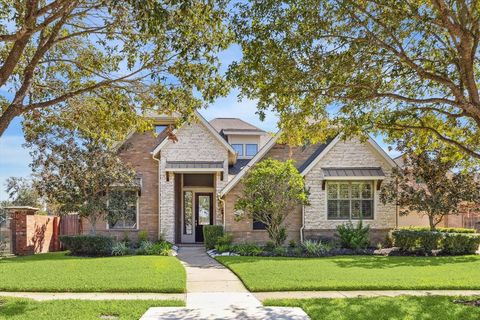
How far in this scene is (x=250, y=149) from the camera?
83.3 feet

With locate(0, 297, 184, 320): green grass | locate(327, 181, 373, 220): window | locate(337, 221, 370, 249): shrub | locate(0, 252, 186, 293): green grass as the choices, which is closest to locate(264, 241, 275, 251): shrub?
locate(337, 221, 370, 249): shrub

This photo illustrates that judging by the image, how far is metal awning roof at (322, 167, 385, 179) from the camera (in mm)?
20281

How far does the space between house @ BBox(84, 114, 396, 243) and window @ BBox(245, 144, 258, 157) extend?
7.13ft

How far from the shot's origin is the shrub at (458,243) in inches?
696

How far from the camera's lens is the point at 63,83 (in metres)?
10.7

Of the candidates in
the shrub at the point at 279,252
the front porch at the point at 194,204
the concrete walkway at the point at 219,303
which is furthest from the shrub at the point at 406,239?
the front porch at the point at 194,204

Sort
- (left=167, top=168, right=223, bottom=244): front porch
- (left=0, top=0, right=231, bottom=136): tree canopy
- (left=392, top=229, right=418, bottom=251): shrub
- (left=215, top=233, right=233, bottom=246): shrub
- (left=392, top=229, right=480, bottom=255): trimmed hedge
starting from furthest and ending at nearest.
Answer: (left=167, top=168, right=223, bottom=244): front porch, (left=215, top=233, right=233, bottom=246): shrub, (left=392, top=229, right=418, bottom=251): shrub, (left=392, top=229, right=480, bottom=255): trimmed hedge, (left=0, top=0, right=231, bottom=136): tree canopy

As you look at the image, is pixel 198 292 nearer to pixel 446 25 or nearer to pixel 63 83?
pixel 63 83

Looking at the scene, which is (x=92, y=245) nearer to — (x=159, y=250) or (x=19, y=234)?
(x=159, y=250)

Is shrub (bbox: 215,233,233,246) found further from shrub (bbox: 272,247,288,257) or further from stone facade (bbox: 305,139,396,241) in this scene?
stone facade (bbox: 305,139,396,241)

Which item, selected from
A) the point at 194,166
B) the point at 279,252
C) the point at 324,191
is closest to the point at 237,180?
the point at 194,166

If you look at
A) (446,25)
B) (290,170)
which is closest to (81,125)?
(446,25)

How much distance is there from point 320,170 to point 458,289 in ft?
34.7

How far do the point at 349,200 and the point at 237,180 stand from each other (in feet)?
17.5
